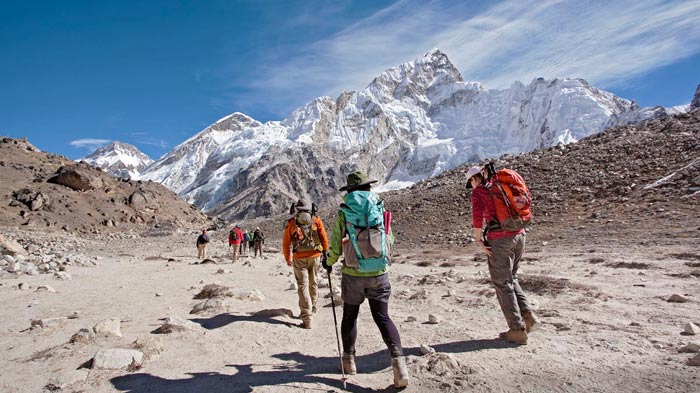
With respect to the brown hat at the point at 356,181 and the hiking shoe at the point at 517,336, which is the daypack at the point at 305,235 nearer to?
the brown hat at the point at 356,181

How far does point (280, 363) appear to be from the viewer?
523cm

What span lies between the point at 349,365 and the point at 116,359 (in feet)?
9.63

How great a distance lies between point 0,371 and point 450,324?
6.10 m

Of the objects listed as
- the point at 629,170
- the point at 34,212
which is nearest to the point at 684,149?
the point at 629,170

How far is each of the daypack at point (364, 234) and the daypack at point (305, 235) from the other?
90.6 inches

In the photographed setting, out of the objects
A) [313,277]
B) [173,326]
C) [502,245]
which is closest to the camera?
[502,245]

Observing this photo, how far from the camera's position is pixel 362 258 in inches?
175

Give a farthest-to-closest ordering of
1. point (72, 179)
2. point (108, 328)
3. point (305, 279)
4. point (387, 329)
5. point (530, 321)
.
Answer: point (72, 179) → point (305, 279) → point (108, 328) → point (530, 321) → point (387, 329)

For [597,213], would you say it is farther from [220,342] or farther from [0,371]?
[0,371]

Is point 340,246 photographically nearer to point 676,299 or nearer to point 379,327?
point 379,327

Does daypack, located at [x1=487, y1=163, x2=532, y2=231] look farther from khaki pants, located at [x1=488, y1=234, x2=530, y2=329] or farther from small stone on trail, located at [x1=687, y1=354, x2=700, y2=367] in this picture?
small stone on trail, located at [x1=687, y1=354, x2=700, y2=367]

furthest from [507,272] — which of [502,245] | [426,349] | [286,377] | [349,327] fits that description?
[286,377]

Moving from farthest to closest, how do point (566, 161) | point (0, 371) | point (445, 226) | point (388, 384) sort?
1. point (566, 161)
2. point (445, 226)
3. point (0, 371)
4. point (388, 384)

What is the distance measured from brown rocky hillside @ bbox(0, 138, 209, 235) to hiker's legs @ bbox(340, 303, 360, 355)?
163 feet
